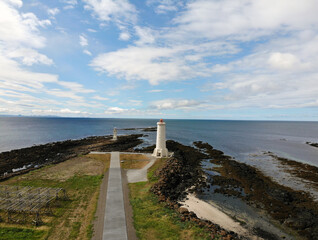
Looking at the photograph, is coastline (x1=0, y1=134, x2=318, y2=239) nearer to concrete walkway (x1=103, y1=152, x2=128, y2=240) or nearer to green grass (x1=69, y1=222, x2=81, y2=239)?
concrete walkway (x1=103, y1=152, x2=128, y2=240)

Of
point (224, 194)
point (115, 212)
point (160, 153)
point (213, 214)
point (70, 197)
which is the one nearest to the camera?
point (115, 212)

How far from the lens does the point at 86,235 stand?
9422 mm

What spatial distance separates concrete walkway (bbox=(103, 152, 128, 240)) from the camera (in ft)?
31.1

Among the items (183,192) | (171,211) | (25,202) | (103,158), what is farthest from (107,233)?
(103,158)

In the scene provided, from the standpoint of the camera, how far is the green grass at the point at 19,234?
9.22m

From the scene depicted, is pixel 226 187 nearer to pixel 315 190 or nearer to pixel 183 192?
pixel 183 192

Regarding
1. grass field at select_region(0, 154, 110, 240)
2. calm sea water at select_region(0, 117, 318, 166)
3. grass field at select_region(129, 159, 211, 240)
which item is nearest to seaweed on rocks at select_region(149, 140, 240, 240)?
grass field at select_region(129, 159, 211, 240)

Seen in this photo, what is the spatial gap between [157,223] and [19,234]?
25.9 ft

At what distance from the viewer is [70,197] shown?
1410 cm

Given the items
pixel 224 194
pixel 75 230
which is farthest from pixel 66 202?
pixel 224 194

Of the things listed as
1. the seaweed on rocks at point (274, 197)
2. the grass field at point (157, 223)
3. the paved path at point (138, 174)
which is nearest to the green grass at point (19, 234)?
the grass field at point (157, 223)

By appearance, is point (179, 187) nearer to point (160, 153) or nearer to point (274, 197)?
point (160, 153)

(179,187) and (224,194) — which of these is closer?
(224,194)

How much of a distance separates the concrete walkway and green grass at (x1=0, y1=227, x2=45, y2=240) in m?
3.66
